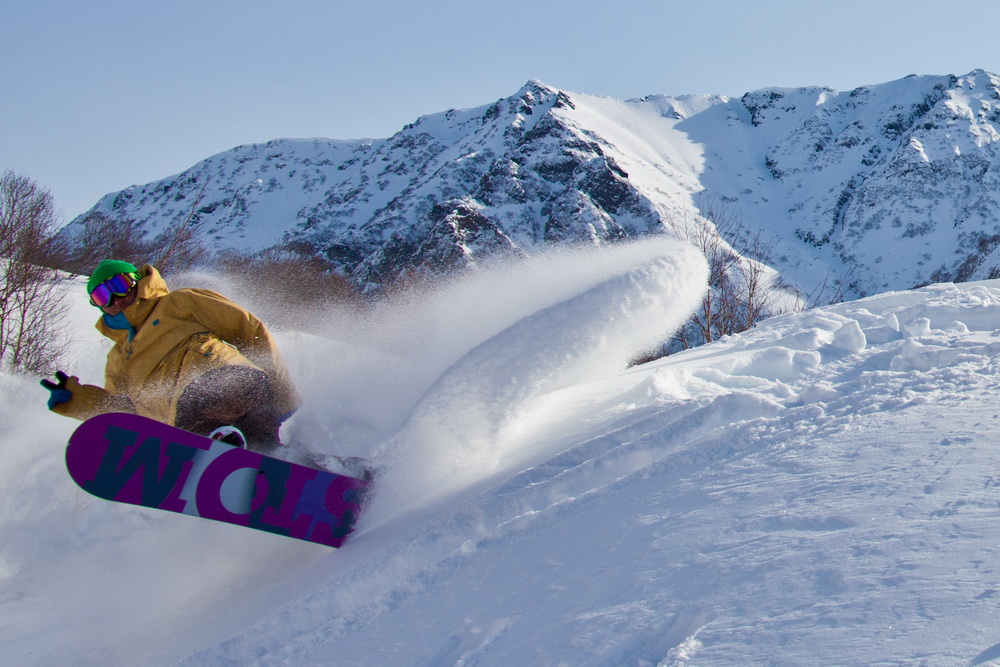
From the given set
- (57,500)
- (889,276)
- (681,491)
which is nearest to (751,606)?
(681,491)

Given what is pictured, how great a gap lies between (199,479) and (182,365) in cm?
67

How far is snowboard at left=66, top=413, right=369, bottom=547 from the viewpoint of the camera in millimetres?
3129

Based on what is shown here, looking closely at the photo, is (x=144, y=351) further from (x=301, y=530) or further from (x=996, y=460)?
(x=996, y=460)

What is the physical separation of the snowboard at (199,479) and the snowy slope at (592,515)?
24cm

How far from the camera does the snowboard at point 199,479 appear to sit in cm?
313

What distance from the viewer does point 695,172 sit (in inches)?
4395

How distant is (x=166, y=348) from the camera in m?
3.66

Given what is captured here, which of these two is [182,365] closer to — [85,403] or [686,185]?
[85,403]

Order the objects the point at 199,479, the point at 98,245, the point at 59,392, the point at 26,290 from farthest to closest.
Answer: the point at 98,245
the point at 26,290
the point at 59,392
the point at 199,479

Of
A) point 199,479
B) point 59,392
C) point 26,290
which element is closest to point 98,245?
point 26,290

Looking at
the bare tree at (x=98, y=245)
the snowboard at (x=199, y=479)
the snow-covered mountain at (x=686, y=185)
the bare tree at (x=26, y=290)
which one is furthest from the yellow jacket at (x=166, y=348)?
the snow-covered mountain at (x=686, y=185)

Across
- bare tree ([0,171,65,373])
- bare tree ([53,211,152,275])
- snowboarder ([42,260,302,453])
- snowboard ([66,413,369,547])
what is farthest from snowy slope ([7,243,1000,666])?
bare tree ([53,211,152,275])

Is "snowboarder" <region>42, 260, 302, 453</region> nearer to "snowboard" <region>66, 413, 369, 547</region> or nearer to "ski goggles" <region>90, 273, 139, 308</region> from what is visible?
"ski goggles" <region>90, 273, 139, 308</region>

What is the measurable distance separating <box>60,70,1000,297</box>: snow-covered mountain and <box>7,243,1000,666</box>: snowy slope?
7339 centimetres
